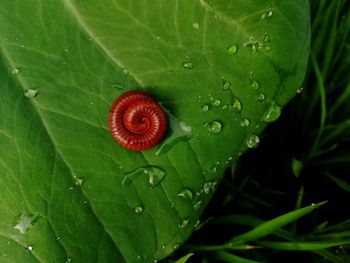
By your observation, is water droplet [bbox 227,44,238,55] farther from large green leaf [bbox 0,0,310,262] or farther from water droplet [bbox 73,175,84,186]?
water droplet [bbox 73,175,84,186]

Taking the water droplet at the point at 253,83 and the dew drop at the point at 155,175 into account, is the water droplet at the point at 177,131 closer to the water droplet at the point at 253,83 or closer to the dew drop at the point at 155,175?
the dew drop at the point at 155,175

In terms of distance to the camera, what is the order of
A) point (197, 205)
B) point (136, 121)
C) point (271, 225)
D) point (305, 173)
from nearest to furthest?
point (136, 121), point (197, 205), point (271, 225), point (305, 173)

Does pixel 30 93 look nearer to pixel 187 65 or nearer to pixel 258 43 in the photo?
pixel 187 65

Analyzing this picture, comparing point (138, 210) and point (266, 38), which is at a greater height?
point (266, 38)

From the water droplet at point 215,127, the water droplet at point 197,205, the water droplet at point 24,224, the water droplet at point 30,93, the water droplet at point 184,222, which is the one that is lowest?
the water droplet at point 184,222

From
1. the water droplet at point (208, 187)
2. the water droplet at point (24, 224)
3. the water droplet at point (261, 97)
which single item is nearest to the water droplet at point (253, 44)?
the water droplet at point (261, 97)

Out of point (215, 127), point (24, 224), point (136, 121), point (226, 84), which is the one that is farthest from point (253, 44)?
point (24, 224)
